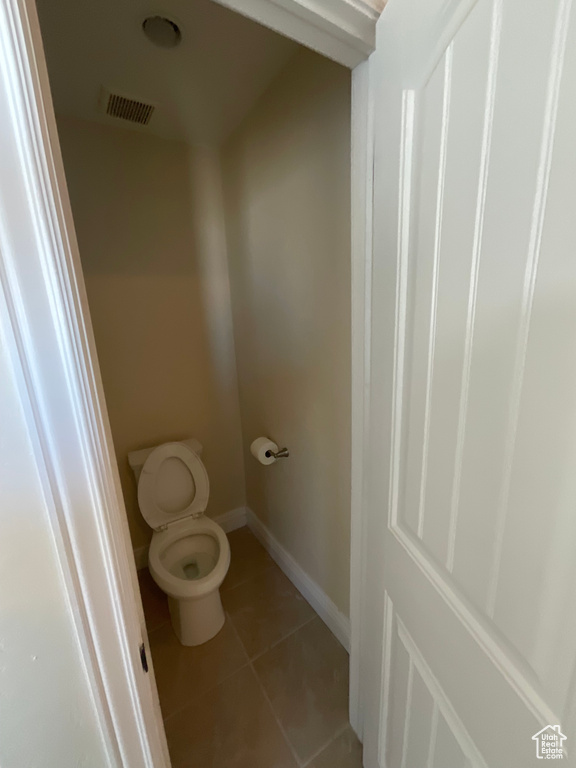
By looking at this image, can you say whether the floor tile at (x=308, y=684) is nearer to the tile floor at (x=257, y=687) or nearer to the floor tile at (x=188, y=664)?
the tile floor at (x=257, y=687)

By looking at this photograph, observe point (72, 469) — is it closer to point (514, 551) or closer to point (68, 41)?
point (514, 551)

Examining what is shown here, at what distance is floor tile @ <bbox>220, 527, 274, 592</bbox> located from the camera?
6.27 ft

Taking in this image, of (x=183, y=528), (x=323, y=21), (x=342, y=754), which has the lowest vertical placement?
(x=342, y=754)

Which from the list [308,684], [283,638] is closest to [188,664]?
[283,638]

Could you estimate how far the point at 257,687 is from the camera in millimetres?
1391

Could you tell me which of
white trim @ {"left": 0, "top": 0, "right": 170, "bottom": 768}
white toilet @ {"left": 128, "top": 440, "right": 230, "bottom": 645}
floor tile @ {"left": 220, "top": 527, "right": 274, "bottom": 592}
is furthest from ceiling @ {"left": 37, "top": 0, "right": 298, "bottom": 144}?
floor tile @ {"left": 220, "top": 527, "right": 274, "bottom": 592}

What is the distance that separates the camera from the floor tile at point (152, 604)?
5.54ft

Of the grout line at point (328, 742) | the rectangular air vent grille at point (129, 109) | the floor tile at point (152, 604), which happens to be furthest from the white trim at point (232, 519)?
the rectangular air vent grille at point (129, 109)

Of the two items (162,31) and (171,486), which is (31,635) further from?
(162,31)

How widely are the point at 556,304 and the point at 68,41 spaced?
1.52 m

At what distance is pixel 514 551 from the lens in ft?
1.63

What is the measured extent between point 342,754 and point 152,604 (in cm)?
109

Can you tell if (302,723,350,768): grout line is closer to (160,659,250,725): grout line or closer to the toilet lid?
(160,659,250,725): grout line

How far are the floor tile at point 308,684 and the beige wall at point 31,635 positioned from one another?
100 centimetres
